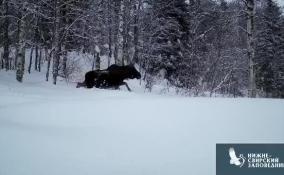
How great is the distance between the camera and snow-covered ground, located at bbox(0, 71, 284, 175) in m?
3.68

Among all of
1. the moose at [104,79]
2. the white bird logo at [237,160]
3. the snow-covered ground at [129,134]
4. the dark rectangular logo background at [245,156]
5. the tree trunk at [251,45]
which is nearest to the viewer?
the snow-covered ground at [129,134]

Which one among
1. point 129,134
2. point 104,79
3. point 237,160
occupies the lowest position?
point 237,160

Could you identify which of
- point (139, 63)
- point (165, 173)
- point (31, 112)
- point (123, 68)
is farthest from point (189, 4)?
point (165, 173)

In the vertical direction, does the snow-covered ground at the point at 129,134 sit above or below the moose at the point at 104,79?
below

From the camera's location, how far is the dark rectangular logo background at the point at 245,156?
3.83m

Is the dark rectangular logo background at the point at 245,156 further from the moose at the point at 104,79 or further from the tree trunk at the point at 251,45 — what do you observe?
the moose at the point at 104,79

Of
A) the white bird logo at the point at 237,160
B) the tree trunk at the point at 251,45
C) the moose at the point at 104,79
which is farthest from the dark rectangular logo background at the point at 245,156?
the moose at the point at 104,79

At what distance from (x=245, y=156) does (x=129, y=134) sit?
1.55m

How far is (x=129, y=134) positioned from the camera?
484 cm

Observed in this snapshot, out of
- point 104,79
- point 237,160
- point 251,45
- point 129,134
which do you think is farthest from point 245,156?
point 104,79

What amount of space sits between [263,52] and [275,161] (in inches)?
1362

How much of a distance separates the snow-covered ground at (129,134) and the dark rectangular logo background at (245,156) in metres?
0.09

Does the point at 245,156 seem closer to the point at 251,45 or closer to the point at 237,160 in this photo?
the point at 237,160

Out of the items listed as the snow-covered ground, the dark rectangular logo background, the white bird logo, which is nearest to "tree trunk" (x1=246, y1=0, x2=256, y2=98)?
the snow-covered ground
